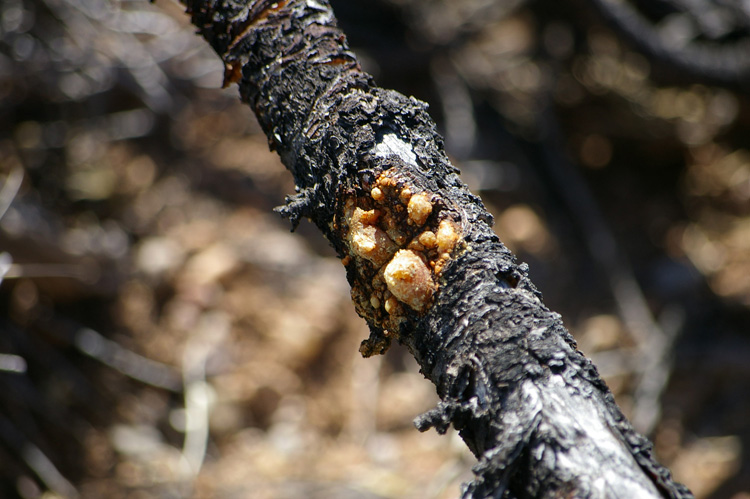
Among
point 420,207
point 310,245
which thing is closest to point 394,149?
point 420,207

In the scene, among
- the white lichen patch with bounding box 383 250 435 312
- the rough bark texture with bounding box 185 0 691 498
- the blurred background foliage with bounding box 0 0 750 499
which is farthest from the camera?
the blurred background foliage with bounding box 0 0 750 499

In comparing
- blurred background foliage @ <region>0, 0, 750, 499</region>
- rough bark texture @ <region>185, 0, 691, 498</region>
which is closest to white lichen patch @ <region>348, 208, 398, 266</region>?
rough bark texture @ <region>185, 0, 691, 498</region>

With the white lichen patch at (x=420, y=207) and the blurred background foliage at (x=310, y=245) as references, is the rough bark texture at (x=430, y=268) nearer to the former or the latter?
the white lichen patch at (x=420, y=207)

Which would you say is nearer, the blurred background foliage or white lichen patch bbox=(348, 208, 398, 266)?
white lichen patch bbox=(348, 208, 398, 266)

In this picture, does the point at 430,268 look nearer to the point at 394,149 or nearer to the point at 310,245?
the point at 394,149

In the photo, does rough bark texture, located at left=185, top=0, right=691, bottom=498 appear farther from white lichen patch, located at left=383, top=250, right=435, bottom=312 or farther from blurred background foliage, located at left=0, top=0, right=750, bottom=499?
blurred background foliage, located at left=0, top=0, right=750, bottom=499

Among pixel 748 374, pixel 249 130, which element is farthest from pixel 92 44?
pixel 748 374

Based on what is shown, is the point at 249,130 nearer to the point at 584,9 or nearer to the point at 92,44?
the point at 92,44

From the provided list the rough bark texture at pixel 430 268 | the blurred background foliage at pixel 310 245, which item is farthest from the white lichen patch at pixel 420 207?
the blurred background foliage at pixel 310 245
